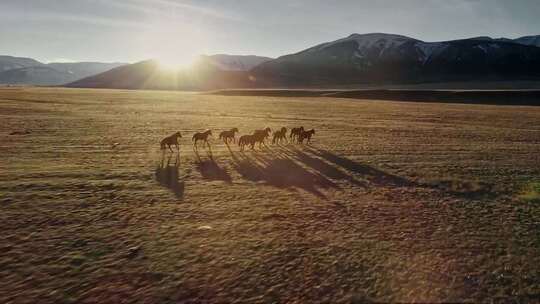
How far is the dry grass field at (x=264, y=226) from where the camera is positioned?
722 cm

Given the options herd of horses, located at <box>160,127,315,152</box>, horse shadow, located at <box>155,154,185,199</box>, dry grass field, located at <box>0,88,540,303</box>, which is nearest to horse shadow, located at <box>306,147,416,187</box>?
dry grass field, located at <box>0,88,540,303</box>

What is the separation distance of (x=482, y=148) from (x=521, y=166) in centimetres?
495

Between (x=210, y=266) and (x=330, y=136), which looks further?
(x=330, y=136)

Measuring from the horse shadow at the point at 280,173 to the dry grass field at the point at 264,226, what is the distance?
10 centimetres

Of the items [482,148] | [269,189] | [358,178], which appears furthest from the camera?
[482,148]

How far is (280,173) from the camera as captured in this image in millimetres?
16188

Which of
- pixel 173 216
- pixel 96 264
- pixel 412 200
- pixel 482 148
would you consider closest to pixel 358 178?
pixel 412 200

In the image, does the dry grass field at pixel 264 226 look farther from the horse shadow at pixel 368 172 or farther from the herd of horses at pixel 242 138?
the herd of horses at pixel 242 138

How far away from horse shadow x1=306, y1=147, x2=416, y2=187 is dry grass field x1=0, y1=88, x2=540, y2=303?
105mm

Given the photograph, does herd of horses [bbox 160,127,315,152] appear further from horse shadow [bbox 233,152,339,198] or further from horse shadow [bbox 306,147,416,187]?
horse shadow [bbox 306,147,416,187]

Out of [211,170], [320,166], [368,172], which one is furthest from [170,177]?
[368,172]

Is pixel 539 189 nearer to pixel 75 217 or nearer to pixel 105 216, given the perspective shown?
pixel 105 216

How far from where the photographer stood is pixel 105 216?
34.8ft

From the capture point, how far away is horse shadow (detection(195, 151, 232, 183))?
15.1 metres
